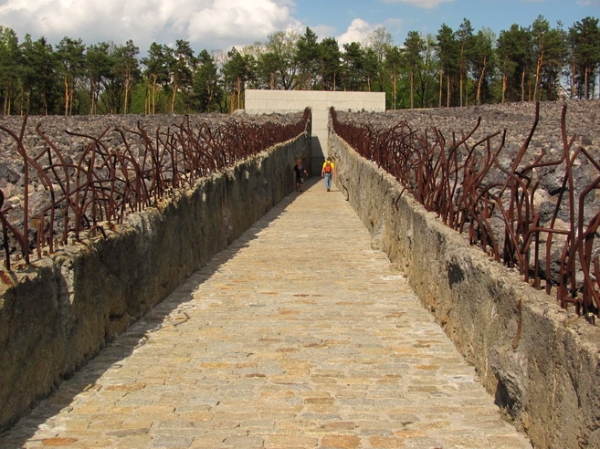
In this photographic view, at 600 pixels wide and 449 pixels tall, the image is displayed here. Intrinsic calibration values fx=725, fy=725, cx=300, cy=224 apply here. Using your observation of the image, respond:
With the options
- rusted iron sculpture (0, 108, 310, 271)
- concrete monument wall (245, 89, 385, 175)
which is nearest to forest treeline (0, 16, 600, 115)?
concrete monument wall (245, 89, 385, 175)

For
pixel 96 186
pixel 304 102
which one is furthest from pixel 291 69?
pixel 96 186

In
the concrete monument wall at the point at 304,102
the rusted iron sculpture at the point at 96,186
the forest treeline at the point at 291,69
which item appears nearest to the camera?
A: the rusted iron sculpture at the point at 96,186

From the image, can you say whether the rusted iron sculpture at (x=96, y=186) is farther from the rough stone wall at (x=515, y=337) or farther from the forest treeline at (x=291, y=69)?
the forest treeline at (x=291, y=69)

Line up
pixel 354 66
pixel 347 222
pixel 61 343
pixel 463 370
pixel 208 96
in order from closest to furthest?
pixel 61 343, pixel 463 370, pixel 347 222, pixel 208 96, pixel 354 66

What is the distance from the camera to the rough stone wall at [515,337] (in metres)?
3.14

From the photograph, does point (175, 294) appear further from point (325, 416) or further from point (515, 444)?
point (515, 444)

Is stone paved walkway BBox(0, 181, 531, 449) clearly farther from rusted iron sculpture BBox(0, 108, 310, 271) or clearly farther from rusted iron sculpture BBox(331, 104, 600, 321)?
rusted iron sculpture BBox(0, 108, 310, 271)

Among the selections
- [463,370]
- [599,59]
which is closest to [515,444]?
[463,370]

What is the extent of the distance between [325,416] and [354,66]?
60.6m

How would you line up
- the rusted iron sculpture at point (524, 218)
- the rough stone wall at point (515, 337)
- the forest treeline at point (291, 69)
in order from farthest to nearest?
the forest treeline at point (291, 69)
the rusted iron sculpture at point (524, 218)
the rough stone wall at point (515, 337)

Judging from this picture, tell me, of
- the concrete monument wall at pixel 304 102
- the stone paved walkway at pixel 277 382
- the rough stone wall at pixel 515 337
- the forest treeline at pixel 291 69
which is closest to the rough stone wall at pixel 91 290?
the stone paved walkway at pixel 277 382

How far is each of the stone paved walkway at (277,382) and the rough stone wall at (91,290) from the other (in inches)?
5.7

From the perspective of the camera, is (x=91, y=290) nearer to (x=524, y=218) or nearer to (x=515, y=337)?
(x=515, y=337)

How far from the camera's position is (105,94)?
6494 centimetres
